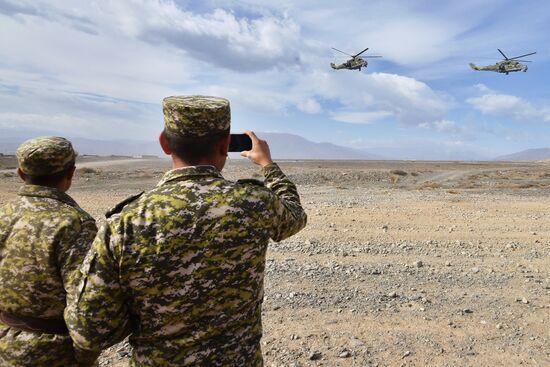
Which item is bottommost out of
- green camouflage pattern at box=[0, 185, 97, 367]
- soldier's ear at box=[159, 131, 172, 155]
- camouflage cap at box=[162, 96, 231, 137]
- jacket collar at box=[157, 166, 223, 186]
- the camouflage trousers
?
the camouflage trousers

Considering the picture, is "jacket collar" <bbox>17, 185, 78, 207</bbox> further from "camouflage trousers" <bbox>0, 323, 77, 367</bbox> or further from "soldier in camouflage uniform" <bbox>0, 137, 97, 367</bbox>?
"camouflage trousers" <bbox>0, 323, 77, 367</bbox>

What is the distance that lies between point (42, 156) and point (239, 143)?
114 cm

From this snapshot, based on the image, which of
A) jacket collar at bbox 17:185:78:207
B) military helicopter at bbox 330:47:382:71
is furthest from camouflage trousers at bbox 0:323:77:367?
military helicopter at bbox 330:47:382:71

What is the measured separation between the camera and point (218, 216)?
203 cm

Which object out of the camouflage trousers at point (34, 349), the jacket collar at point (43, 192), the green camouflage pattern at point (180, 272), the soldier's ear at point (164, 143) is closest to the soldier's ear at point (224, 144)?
the green camouflage pattern at point (180, 272)

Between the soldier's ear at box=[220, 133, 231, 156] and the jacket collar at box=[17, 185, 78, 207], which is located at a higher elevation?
the soldier's ear at box=[220, 133, 231, 156]

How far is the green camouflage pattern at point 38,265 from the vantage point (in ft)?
7.95

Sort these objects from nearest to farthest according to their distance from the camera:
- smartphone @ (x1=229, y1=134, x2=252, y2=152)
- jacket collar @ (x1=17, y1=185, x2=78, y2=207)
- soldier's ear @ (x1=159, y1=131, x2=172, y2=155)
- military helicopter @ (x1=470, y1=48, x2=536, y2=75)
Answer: soldier's ear @ (x1=159, y1=131, x2=172, y2=155) → smartphone @ (x1=229, y1=134, x2=252, y2=152) → jacket collar @ (x1=17, y1=185, x2=78, y2=207) → military helicopter @ (x1=470, y1=48, x2=536, y2=75)

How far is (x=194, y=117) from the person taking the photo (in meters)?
2.00

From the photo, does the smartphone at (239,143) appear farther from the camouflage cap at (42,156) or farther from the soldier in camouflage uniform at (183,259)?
the camouflage cap at (42,156)

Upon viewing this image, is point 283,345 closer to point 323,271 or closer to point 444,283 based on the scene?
point 323,271

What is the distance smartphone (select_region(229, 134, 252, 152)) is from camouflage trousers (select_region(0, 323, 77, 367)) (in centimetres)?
141

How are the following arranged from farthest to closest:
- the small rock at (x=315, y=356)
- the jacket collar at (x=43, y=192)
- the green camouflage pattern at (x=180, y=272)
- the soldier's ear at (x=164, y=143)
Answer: the small rock at (x=315, y=356)
the jacket collar at (x=43, y=192)
the soldier's ear at (x=164, y=143)
the green camouflage pattern at (x=180, y=272)

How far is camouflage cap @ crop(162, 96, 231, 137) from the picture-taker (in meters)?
2.01
